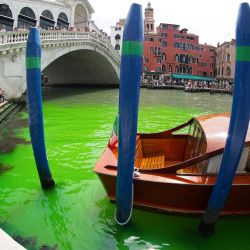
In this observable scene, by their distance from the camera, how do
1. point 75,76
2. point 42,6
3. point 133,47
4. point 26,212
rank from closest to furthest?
point 133,47, point 26,212, point 42,6, point 75,76

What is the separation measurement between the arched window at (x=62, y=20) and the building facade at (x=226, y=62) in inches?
930

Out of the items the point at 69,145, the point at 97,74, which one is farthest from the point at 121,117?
the point at 97,74

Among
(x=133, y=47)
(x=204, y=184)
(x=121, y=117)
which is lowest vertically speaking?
(x=204, y=184)

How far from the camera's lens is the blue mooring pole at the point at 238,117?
12.2 feet

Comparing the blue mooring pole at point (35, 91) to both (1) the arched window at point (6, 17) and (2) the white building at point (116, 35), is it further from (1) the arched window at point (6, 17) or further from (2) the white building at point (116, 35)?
(2) the white building at point (116, 35)

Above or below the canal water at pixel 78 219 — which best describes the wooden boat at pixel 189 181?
above

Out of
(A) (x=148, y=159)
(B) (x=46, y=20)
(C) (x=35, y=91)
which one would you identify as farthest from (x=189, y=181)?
(B) (x=46, y=20)

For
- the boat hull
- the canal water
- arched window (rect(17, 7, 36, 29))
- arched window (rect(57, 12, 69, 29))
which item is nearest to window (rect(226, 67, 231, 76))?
arched window (rect(57, 12, 69, 29))

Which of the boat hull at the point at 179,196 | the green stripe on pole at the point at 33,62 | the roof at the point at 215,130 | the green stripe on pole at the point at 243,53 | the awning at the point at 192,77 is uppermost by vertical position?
the awning at the point at 192,77

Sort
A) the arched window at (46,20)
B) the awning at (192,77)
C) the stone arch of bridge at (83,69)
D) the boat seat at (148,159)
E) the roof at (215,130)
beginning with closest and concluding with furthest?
the roof at (215,130) < the boat seat at (148,159) < the stone arch of bridge at (83,69) < the arched window at (46,20) < the awning at (192,77)

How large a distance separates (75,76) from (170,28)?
20173 mm

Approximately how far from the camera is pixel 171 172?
16.0ft

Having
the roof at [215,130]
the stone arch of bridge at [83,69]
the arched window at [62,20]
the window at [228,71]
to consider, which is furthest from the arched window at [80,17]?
the roof at [215,130]

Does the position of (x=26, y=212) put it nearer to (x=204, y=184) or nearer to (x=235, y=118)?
(x=204, y=184)
